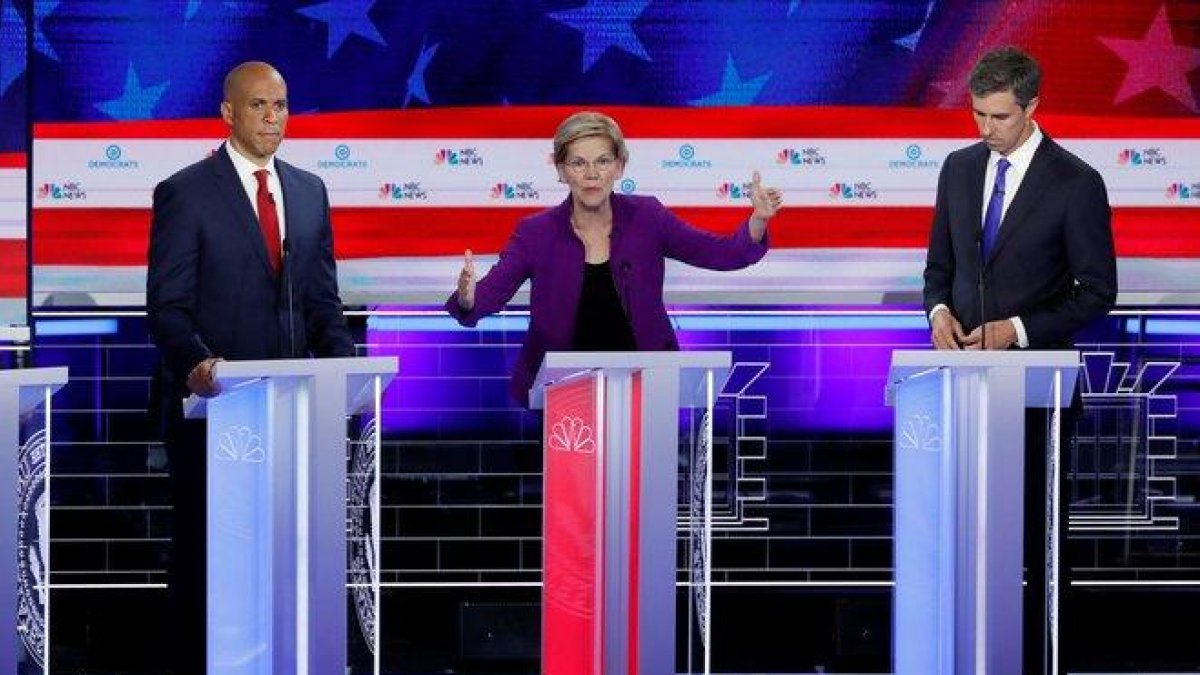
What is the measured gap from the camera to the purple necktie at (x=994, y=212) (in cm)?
548

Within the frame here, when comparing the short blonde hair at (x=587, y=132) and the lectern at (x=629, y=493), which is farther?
the short blonde hair at (x=587, y=132)


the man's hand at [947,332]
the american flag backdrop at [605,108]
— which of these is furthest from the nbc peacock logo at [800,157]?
the man's hand at [947,332]

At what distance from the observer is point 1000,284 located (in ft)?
18.0

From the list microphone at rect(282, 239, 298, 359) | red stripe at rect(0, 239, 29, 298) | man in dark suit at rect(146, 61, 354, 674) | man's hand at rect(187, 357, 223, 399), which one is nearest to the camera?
man's hand at rect(187, 357, 223, 399)

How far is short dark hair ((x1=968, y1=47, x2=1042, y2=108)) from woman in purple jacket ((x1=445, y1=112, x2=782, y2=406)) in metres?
0.55

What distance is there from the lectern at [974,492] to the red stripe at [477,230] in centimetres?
257

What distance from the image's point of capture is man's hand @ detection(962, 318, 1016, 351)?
5304 millimetres

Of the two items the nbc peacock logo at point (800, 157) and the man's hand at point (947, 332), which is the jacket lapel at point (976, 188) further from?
the nbc peacock logo at point (800, 157)

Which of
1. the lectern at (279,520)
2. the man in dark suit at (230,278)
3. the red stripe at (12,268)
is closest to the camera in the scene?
the lectern at (279,520)

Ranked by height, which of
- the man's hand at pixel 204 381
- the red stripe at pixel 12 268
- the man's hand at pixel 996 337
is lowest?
the man's hand at pixel 204 381

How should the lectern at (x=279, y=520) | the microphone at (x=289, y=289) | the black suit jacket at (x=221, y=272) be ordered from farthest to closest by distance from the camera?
the black suit jacket at (x=221, y=272)
the microphone at (x=289, y=289)
the lectern at (x=279, y=520)

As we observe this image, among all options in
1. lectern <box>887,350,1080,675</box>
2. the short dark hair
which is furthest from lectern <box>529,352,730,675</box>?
the short dark hair

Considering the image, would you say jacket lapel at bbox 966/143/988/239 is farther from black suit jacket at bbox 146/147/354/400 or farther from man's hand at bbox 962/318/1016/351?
black suit jacket at bbox 146/147/354/400

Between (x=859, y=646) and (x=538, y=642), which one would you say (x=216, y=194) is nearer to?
(x=538, y=642)
